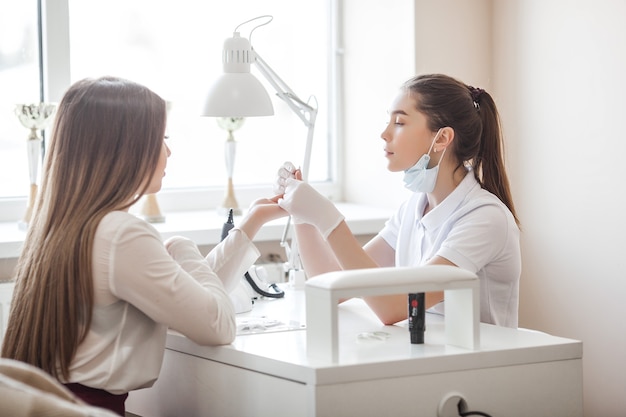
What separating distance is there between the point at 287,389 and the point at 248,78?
0.86 metres

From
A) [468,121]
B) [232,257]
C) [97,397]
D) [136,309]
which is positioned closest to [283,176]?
[232,257]

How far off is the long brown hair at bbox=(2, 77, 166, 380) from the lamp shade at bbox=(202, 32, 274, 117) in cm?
44

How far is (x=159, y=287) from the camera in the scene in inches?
59.5

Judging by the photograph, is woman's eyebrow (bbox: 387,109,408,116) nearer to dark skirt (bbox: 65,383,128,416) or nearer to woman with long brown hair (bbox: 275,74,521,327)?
woman with long brown hair (bbox: 275,74,521,327)

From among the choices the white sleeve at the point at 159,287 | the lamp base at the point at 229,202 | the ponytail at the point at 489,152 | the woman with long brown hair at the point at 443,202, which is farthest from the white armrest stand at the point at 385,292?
the lamp base at the point at 229,202

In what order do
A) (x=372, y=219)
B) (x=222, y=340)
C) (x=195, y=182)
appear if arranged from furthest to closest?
(x=195, y=182) < (x=372, y=219) < (x=222, y=340)

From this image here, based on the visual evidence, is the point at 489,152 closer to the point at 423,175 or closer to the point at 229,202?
the point at 423,175

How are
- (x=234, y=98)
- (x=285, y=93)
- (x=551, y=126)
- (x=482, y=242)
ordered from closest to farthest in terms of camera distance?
(x=482, y=242) → (x=234, y=98) → (x=285, y=93) → (x=551, y=126)

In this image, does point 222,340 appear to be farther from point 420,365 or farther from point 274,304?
point 274,304

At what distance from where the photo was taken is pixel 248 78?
211 centimetres

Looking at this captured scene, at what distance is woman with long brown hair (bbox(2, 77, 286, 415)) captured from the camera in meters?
1.51

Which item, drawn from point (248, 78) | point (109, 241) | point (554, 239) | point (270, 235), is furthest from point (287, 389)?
point (554, 239)

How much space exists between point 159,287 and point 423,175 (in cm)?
71

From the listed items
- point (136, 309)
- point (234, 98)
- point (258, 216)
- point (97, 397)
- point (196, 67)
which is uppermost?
point (196, 67)
